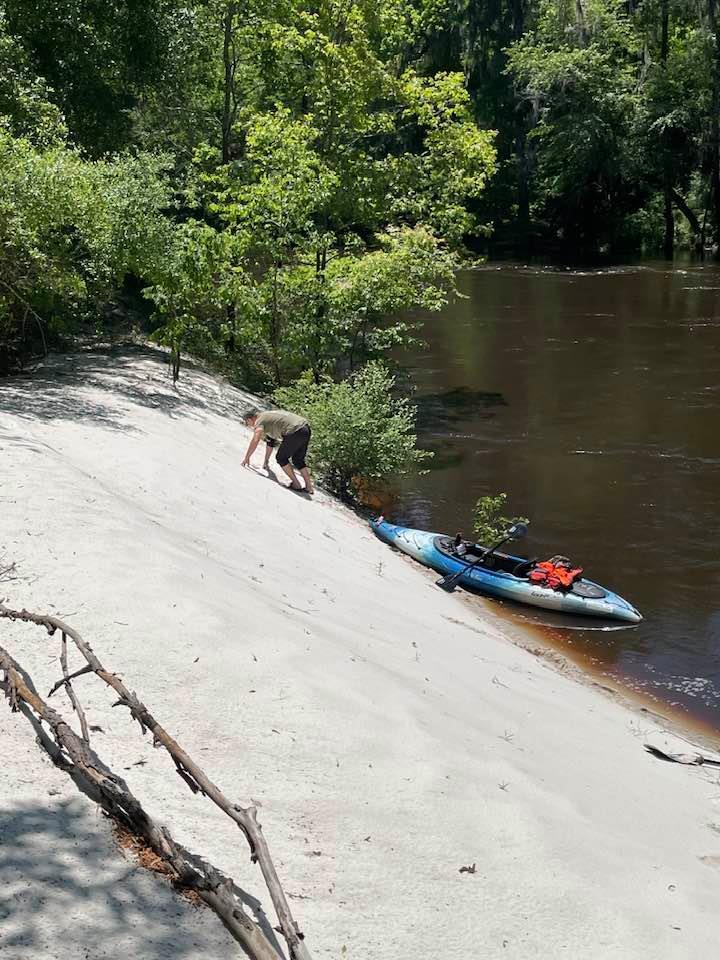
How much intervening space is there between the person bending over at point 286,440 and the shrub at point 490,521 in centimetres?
283

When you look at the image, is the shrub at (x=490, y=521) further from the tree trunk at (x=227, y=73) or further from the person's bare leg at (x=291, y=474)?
the tree trunk at (x=227, y=73)

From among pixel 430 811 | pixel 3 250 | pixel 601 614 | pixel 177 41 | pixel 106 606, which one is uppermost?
pixel 177 41

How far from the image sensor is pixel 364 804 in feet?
18.6

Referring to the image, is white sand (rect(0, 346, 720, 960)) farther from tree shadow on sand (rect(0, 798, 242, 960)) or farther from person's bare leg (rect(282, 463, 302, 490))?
person's bare leg (rect(282, 463, 302, 490))

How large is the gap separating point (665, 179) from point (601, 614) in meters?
42.0

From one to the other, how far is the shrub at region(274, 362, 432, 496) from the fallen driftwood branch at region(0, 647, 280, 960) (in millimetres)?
11898

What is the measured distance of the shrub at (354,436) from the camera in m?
17.5

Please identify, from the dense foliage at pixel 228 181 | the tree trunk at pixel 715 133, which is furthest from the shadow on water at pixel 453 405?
the tree trunk at pixel 715 133

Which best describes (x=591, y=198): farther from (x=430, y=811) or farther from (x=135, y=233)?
(x=430, y=811)

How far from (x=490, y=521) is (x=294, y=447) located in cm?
448

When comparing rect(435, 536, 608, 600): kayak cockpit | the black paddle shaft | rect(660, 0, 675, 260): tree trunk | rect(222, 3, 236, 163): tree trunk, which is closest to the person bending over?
rect(435, 536, 608, 600): kayak cockpit

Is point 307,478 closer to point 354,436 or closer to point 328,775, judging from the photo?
point 354,436

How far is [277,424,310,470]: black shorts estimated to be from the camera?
15.1 m

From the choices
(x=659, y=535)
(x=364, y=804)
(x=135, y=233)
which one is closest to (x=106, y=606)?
(x=364, y=804)
